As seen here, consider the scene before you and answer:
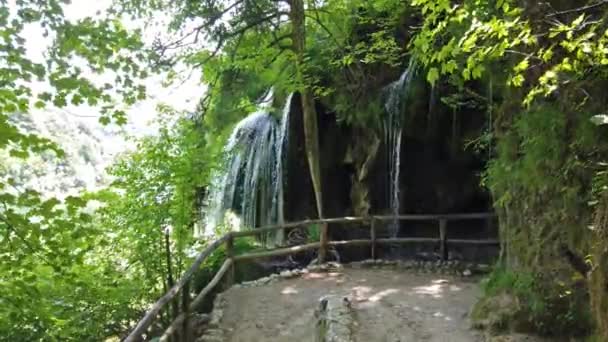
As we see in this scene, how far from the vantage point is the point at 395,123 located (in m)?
9.52

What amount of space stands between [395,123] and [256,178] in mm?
3265

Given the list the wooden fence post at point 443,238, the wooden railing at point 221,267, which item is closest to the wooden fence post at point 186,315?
the wooden railing at point 221,267

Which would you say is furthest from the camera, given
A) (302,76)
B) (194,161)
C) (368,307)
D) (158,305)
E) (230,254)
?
(302,76)

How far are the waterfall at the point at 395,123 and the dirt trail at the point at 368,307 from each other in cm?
253

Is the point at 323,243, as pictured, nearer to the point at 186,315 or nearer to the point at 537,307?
the point at 186,315

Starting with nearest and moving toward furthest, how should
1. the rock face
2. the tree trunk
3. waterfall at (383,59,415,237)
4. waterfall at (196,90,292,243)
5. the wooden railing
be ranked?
the wooden railing < the rock face < the tree trunk < waterfall at (383,59,415,237) < waterfall at (196,90,292,243)

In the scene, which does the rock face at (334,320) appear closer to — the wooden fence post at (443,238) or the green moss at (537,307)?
the green moss at (537,307)

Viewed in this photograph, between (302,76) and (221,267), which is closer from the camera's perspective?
(221,267)

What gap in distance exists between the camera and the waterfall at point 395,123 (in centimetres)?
938

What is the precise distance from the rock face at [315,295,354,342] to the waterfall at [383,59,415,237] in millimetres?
4726

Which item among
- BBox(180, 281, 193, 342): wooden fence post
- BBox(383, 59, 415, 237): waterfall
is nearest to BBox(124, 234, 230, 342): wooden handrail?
BBox(180, 281, 193, 342): wooden fence post

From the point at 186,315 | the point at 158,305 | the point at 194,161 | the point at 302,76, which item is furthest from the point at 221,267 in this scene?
the point at 302,76

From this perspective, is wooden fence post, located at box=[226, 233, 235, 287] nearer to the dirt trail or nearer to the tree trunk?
the dirt trail

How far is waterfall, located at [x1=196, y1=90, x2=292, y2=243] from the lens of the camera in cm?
1093
